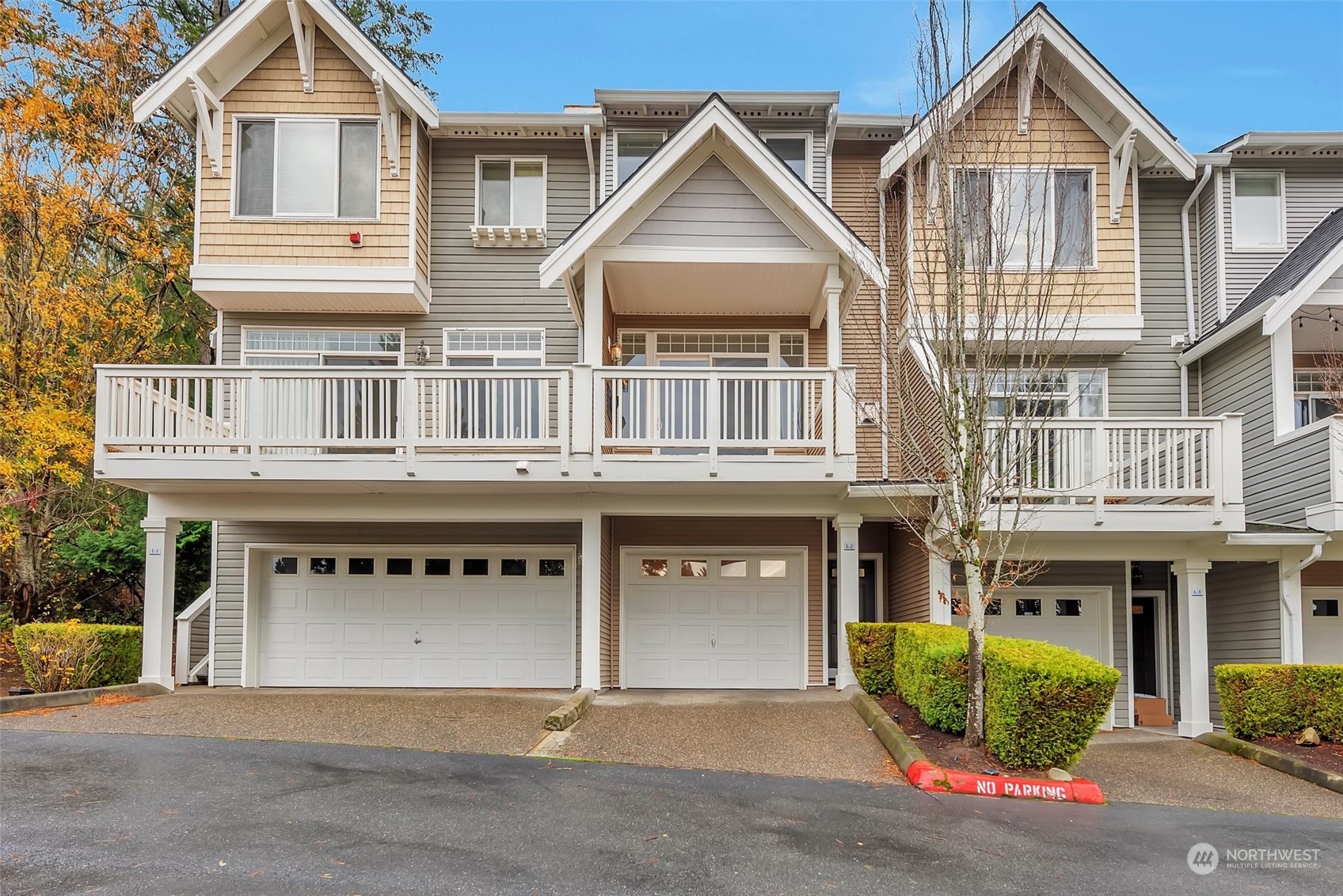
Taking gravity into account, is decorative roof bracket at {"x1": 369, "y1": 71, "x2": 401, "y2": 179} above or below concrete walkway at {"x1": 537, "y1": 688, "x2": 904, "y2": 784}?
above

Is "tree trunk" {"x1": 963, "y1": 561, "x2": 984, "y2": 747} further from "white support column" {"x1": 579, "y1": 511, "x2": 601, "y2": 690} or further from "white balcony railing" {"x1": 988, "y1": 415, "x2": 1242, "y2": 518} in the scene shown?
"white support column" {"x1": 579, "y1": 511, "x2": 601, "y2": 690}

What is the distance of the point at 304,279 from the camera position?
12906 millimetres

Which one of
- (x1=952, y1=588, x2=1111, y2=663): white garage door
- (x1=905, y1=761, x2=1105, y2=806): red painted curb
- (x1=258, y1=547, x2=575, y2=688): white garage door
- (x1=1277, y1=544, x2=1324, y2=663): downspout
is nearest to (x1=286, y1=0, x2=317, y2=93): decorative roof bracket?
(x1=258, y1=547, x2=575, y2=688): white garage door

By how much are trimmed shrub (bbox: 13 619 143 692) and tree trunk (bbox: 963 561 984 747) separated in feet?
33.0

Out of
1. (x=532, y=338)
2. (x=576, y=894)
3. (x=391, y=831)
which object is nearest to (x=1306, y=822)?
(x=576, y=894)

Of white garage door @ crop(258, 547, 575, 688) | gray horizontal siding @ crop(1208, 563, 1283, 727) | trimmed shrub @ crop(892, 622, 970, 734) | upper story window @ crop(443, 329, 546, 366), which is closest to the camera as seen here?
trimmed shrub @ crop(892, 622, 970, 734)

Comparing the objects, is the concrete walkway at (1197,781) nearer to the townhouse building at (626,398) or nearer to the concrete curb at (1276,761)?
the concrete curb at (1276,761)

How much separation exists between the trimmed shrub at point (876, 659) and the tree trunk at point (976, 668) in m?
2.46

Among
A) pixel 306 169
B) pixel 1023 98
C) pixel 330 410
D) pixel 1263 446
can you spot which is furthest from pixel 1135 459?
pixel 306 169

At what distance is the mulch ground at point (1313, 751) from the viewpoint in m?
9.54

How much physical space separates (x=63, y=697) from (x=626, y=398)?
7316mm

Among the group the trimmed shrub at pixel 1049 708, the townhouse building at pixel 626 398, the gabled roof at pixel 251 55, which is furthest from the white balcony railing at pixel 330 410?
the trimmed shrub at pixel 1049 708

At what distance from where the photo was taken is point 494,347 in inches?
555

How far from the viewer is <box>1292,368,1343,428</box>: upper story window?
47.0 feet
